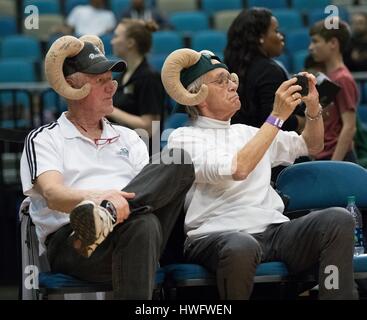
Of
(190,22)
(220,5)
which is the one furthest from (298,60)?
(220,5)

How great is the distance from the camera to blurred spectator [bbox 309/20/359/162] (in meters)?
5.97

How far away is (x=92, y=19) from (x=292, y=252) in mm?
6380

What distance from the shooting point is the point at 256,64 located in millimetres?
5508

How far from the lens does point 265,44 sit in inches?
222

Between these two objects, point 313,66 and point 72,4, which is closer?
point 313,66

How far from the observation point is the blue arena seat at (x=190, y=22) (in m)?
10.6

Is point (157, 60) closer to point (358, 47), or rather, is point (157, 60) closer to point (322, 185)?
point (358, 47)

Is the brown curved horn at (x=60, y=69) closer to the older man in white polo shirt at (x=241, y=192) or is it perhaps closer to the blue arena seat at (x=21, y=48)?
the older man in white polo shirt at (x=241, y=192)

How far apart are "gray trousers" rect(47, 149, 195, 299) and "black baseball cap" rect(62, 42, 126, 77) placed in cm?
52

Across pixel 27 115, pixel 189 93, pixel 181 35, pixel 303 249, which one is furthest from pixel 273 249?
pixel 181 35

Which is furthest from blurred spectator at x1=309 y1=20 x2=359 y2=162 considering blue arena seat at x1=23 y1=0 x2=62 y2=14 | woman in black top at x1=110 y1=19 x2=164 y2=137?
blue arena seat at x1=23 y1=0 x2=62 y2=14
